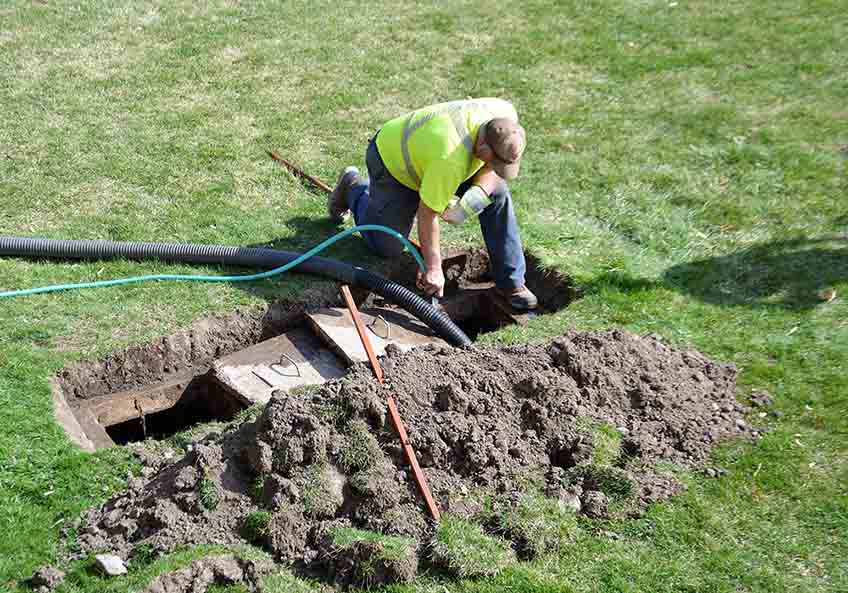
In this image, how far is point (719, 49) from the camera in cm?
1034

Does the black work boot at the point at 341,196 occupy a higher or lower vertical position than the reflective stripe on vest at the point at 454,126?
lower

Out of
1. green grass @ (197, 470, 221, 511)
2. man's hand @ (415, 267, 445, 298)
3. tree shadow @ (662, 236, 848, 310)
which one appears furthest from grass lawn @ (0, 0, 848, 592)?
man's hand @ (415, 267, 445, 298)

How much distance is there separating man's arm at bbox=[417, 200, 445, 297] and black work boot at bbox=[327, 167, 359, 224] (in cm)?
111

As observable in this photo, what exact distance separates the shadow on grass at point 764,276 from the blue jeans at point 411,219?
1.95 ft

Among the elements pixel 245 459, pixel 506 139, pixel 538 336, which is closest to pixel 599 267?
pixel 538 336

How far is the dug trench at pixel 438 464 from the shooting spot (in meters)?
4.21

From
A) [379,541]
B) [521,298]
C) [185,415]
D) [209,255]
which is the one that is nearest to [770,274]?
[521,298]

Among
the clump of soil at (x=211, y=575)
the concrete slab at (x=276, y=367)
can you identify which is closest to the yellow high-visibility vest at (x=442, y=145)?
the concrete slab at (x=276, y=367)

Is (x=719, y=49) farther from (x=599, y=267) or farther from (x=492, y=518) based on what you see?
(x=492, y=518)

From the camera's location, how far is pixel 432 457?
4.60 m

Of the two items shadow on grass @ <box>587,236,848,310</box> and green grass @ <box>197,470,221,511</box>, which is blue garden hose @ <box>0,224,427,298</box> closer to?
shadow on grass @ <box>587,236,848,310</box>

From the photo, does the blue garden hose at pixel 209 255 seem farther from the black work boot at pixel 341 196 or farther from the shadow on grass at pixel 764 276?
the shadow on grass at pixel 764 276

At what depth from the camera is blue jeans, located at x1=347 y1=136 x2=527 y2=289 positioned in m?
6.18

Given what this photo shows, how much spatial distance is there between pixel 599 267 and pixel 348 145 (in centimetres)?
273
